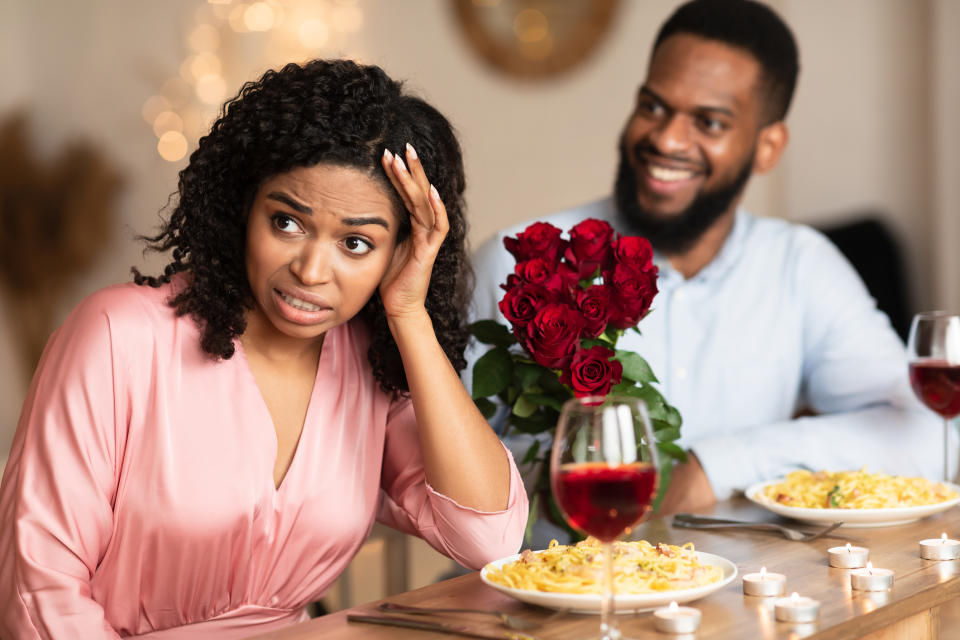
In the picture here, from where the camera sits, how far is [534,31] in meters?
4.34

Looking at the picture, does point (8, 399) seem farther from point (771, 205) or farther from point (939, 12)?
point (939, 12)

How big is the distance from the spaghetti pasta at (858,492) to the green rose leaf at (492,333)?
0.50m

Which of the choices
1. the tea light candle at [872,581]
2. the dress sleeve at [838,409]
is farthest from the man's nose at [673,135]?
the tea light candle at [872,581]

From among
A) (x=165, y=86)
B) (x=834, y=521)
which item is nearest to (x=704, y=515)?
(x=834, y=521)

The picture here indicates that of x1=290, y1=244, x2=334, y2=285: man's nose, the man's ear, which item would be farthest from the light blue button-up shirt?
x1=290, y1=244, x2=334, y2=285: man's nose

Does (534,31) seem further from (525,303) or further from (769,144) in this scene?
(525,303)

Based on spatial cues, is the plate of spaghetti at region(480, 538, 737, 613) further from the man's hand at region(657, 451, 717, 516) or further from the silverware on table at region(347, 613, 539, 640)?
the man's hand at region(657, 451, 717, 516)

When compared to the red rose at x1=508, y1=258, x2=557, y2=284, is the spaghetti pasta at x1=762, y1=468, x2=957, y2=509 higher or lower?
lower

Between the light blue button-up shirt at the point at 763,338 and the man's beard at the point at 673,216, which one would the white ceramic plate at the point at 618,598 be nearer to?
the light blue button-up shirt at the point at 763,338

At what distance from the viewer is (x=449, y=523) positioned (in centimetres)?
153

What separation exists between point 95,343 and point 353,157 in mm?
455

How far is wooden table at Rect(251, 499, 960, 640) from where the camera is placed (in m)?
1.10

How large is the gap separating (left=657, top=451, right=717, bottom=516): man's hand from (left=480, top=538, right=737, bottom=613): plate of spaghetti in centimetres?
61

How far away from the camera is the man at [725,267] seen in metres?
2.24
